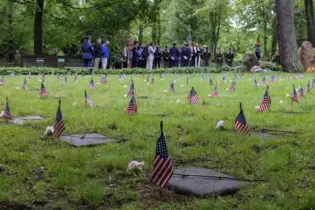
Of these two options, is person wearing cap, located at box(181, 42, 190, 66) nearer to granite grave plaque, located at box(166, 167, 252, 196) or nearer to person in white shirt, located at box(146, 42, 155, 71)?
person in white shirt, located at box(146, 42, 155, 71)

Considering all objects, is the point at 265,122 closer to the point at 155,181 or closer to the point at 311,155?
the point at 311,155

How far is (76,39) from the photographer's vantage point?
1177 inches

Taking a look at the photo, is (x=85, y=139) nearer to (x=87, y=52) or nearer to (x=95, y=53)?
(x=87, y=52)

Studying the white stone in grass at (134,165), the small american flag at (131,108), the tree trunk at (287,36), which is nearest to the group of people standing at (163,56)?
the tree trunk at (287,36)

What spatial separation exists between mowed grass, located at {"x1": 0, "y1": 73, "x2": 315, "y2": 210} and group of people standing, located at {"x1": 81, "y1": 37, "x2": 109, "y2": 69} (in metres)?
14.6

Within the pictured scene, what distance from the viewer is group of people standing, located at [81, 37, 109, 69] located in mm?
21297

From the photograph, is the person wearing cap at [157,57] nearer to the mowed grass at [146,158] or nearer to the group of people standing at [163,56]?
the group of people standing at [163,56]

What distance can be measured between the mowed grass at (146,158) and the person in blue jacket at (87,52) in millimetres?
14458

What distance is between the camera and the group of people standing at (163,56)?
24906 mm

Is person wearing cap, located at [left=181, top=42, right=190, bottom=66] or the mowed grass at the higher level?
person wearing cap, located at [left=181, top=42, right=190, bottom=66]

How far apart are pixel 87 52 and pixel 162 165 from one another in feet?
62.4

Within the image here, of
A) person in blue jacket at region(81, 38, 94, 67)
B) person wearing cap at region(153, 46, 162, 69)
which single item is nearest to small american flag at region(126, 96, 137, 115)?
person in blue jacket at region(81, 38, 94, 67)

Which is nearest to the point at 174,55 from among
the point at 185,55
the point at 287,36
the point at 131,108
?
the point at 185,55

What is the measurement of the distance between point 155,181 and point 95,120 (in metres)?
2.85
